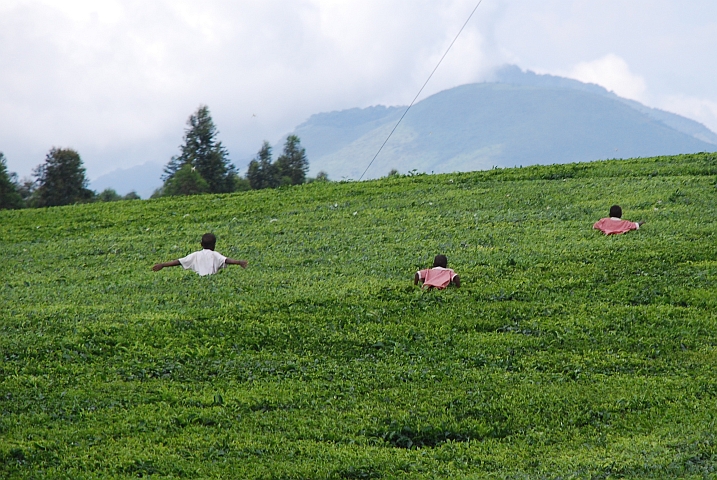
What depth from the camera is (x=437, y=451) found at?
9.20m

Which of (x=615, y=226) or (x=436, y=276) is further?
(x=615, y=226)

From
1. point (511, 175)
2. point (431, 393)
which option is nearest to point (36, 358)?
point (431, 393)

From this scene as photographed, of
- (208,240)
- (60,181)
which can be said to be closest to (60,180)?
(60,181)

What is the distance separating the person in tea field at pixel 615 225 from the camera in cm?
1945

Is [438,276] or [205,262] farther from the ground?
[205,262]

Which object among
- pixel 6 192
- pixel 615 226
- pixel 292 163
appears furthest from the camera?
pixel 292 163

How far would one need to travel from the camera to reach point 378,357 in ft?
40.2

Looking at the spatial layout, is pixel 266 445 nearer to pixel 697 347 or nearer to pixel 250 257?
pixel 697 347

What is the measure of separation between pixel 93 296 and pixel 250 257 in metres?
4.76

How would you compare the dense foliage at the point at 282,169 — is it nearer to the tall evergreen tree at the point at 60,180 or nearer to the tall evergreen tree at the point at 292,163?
the tall evergreen tree at the point at 292,163

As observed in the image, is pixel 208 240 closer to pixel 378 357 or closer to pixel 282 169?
pixel 378 357

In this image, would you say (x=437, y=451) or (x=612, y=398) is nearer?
(x=437, y=451)

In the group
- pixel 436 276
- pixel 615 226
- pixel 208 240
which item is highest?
pixel 615 226

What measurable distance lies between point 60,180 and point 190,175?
32.1ft
